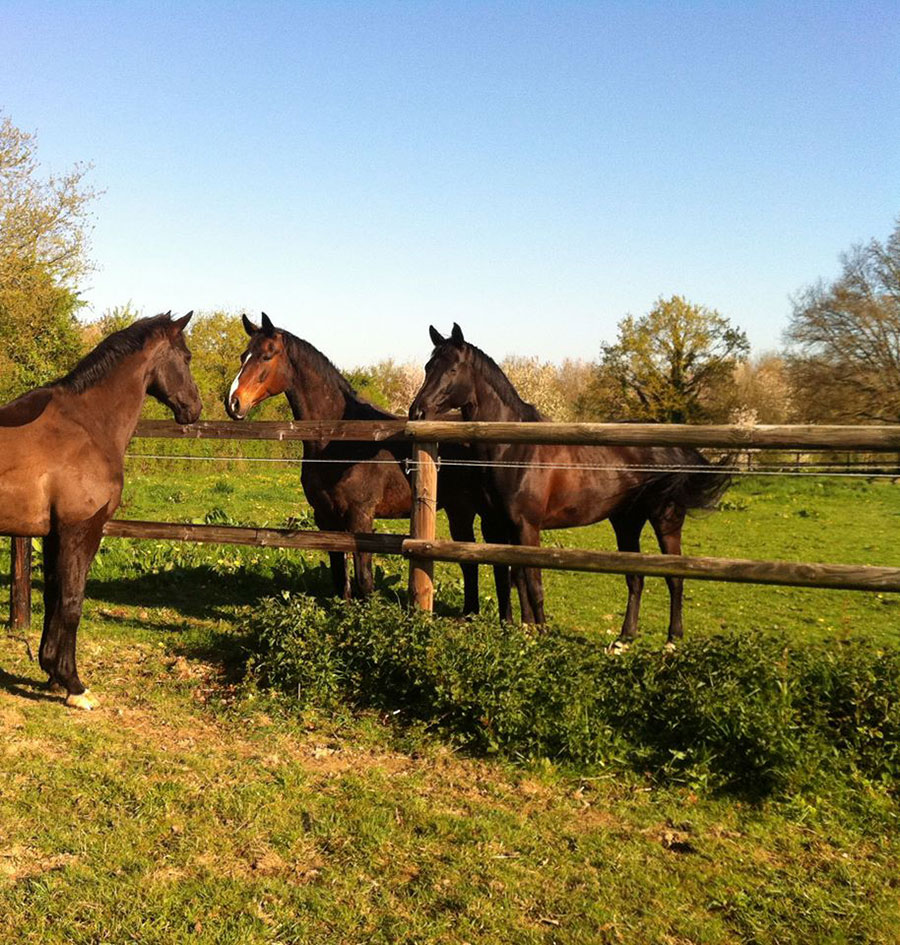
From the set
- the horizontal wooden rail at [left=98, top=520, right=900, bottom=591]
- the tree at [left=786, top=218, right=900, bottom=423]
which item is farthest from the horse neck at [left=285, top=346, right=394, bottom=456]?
the tree at [left=786, top=218, right=900, bottom=423]

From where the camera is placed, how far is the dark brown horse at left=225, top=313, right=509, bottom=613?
7102mm

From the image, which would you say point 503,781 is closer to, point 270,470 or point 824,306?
point 270,470

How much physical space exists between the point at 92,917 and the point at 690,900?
2.30 meters

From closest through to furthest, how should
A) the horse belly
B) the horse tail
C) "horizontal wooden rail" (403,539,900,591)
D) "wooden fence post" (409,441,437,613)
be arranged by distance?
"horizontal wooden rail" (403,539,900,591), the horse belly, "wooden fence post" (409,441,437,613), the horse tail

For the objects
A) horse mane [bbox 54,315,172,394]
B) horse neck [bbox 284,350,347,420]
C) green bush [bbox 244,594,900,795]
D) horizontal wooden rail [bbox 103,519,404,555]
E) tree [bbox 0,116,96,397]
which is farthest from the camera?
tree [bbox 0,116,96,397]

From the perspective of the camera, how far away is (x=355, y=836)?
142 inches

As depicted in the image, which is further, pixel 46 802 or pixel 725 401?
pixel 725 401

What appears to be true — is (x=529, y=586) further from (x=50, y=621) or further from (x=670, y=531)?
(x=50, y=621)

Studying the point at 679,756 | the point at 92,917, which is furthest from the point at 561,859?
the point at 92,917

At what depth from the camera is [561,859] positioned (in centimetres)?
349

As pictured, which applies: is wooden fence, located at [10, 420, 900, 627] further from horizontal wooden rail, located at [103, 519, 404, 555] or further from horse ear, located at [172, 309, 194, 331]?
horse ear, located at [172, 309, 194, 331]

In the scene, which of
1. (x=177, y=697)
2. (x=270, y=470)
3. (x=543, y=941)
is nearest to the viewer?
(x=543, y=941)

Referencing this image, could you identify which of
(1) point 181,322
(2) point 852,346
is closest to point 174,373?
(1) point 181,322

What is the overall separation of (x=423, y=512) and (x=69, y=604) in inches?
96.9
